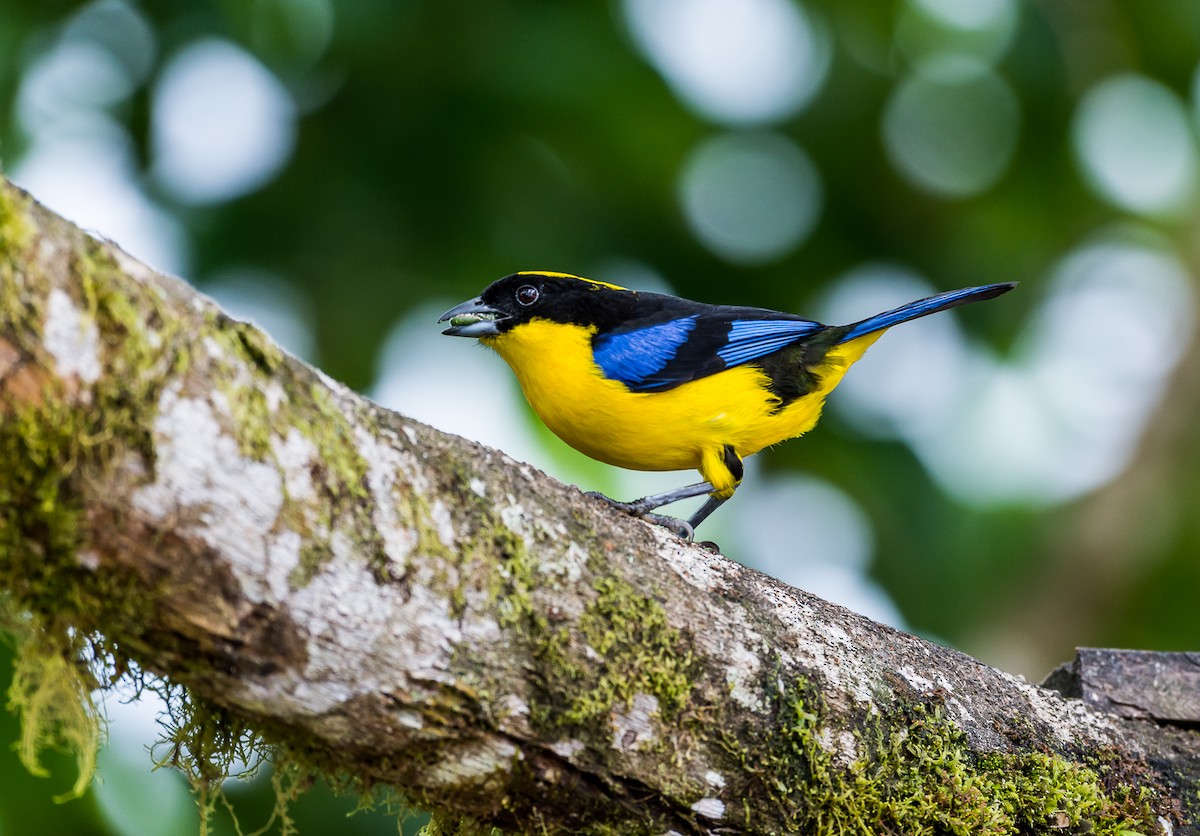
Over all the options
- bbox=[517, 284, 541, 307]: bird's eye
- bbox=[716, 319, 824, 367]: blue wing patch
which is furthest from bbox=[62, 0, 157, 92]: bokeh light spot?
bbox=[716, 319, 824, 367]: blue wing patch

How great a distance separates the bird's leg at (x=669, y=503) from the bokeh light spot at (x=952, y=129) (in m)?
3.38

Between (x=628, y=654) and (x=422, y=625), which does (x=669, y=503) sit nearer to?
(x=628, y=654)

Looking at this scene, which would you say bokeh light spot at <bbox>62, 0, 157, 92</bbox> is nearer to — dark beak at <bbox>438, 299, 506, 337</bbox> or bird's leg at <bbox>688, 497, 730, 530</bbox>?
dark beak at <bbox>438, 299, 506, 337</bbox>

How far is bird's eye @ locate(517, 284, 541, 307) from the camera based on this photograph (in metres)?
5.04

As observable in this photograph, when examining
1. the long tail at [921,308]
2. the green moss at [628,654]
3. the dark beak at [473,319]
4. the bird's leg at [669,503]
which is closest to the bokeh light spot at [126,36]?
the dark beak at [473,319]

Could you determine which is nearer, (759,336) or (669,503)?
(669,503)

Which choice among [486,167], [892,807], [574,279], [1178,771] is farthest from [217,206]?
[1178,771]

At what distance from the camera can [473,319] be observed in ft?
16.6

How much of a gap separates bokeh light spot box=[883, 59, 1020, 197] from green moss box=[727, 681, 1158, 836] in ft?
15.7

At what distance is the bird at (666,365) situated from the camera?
15.0 ft

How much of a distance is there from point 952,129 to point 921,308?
9.88 feet

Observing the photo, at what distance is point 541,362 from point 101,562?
2.89 m

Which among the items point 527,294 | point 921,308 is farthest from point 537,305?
point 921,308

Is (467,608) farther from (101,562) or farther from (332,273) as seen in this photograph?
(332,273)
